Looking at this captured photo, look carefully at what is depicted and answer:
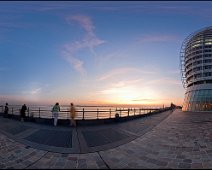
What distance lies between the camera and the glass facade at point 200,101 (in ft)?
187

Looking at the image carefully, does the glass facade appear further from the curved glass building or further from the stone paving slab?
the stone paving slab

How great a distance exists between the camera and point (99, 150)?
9742 mm

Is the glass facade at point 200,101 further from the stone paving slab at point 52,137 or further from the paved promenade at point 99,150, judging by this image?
the stone paving slab at point 52,137

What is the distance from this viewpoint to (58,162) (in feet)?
27.4

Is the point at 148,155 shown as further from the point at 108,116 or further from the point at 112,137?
the point at 108,116

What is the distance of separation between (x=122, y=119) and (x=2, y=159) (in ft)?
40.1

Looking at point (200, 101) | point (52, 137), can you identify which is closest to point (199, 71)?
point (200, 101)

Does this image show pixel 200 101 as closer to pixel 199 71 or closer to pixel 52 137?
pixel 199 71

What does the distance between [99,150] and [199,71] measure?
6271cm

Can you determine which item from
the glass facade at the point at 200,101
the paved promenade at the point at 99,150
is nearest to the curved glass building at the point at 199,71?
the glass facade at the point at 200,101

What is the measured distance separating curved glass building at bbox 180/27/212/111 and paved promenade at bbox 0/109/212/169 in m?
50.6

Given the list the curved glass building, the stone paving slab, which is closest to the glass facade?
the curved glass building

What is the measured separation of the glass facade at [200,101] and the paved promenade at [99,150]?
48.5 meters

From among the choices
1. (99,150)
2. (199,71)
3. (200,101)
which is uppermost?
(199,71)
